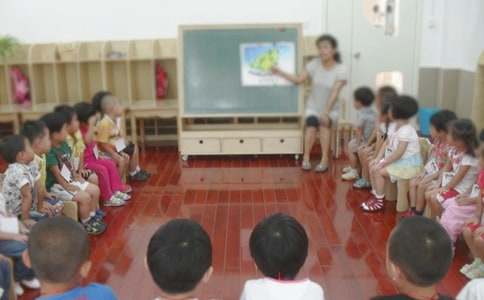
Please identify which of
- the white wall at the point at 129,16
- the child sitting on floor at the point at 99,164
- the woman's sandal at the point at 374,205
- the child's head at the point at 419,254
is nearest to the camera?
the child's head at the point at 419,254

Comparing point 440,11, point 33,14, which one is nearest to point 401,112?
point 440,11

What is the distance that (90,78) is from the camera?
621 centimetres

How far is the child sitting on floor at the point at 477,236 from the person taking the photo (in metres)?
2.63

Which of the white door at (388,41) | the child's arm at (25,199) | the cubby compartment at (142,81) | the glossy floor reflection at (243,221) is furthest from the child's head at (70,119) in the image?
the white door at (388,41)

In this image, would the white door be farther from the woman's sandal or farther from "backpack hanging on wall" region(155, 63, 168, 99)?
"backpack hanging on wall" region(155, 63, 168, 99)

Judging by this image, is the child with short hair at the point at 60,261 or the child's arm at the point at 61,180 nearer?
the child with short hair at the point at 60,261

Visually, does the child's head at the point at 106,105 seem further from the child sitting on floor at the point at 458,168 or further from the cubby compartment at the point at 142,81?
the child sitting on floor at the point at 458,168

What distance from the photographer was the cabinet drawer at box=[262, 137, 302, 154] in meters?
5.31

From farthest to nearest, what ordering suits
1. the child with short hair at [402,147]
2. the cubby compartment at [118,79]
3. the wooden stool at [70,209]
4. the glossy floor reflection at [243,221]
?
the cubby compartment at [118,79] → the child with short hair at [402,147] → the wooden stool at [70,209] → the glossy floor reflection at [243,221]

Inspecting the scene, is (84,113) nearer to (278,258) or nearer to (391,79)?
(278,258)

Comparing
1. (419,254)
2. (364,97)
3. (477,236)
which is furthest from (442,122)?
(419,254)

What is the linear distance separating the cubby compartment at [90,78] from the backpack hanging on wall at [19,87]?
2.02 ft

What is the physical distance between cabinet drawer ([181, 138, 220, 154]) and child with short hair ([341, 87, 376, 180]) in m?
1.40

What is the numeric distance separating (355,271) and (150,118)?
12.2 ft
